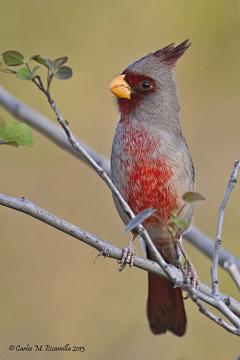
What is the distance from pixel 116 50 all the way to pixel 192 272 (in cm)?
296

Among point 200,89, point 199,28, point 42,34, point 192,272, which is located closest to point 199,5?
point 199,28

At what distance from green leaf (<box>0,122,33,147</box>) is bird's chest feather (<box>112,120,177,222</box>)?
999 mm

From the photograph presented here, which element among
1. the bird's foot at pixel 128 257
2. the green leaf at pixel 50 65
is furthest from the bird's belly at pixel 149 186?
the green leaf at pixel 50 65

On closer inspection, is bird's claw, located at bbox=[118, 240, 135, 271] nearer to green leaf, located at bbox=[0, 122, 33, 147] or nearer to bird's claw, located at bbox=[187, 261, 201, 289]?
bird's claw, located at bbox=[187, 261, 201, 289]

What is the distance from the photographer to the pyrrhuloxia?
246 centimetres

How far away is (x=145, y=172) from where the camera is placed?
8.01 ft

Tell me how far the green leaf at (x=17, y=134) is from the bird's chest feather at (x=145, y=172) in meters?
1.00

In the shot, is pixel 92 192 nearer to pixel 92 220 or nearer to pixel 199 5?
pixel 92 220

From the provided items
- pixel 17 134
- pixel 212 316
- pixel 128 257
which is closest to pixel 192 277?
pixel 128 257

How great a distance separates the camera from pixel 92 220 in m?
4.43

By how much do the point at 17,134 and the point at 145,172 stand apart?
1.04 meters

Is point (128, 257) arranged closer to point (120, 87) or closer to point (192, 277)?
point (192, 277)

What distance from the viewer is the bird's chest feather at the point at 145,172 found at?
245cm

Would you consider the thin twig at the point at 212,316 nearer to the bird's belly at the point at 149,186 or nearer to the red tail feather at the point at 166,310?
the bird's belly at the point at 149,186
